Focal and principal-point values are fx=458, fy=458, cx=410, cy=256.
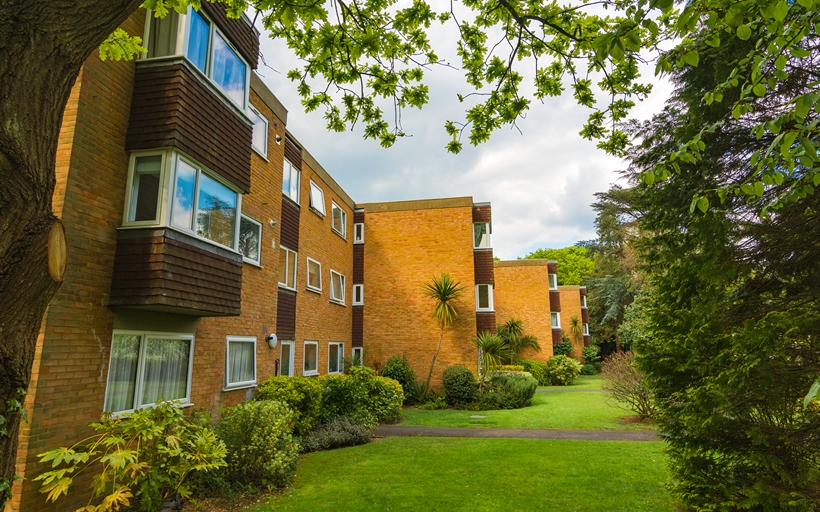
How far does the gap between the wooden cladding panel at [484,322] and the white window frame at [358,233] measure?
611cm

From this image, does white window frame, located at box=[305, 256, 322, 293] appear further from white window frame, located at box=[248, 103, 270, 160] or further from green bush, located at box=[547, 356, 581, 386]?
green bush, located at box=[547, 356, 581, 386]

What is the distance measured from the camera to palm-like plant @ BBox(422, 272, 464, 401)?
1856 centimetres

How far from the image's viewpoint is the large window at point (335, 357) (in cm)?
1693

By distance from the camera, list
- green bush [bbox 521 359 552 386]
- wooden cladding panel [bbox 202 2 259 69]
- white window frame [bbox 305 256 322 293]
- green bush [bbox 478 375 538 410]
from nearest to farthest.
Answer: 1. wooden cladding panel [bbox 202 2 259 69]
2. white window frame [bbox 305 256 322 293]
3. green bush [bbox 478 375 538 410]
4. green bush [bbox 521 359 552 386]

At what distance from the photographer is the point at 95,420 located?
19.4ft

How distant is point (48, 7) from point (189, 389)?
7024mm

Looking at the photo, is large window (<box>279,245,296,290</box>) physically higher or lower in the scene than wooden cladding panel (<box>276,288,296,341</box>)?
higher

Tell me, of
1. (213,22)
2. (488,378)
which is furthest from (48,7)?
(488,378)

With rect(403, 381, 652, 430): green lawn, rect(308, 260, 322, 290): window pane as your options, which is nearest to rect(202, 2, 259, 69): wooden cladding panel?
rect(308, 260, 322, 290): window pane

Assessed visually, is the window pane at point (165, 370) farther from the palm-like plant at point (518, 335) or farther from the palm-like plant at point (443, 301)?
the palm-like plant at point (518, 335)

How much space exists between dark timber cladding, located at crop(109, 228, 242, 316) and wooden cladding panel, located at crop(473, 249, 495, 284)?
14007mm

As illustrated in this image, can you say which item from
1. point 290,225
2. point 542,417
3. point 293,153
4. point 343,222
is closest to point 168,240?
point 290,225

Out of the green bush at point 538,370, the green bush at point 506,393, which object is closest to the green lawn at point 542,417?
the green bush at point 506,393

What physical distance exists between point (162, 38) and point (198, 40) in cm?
62
